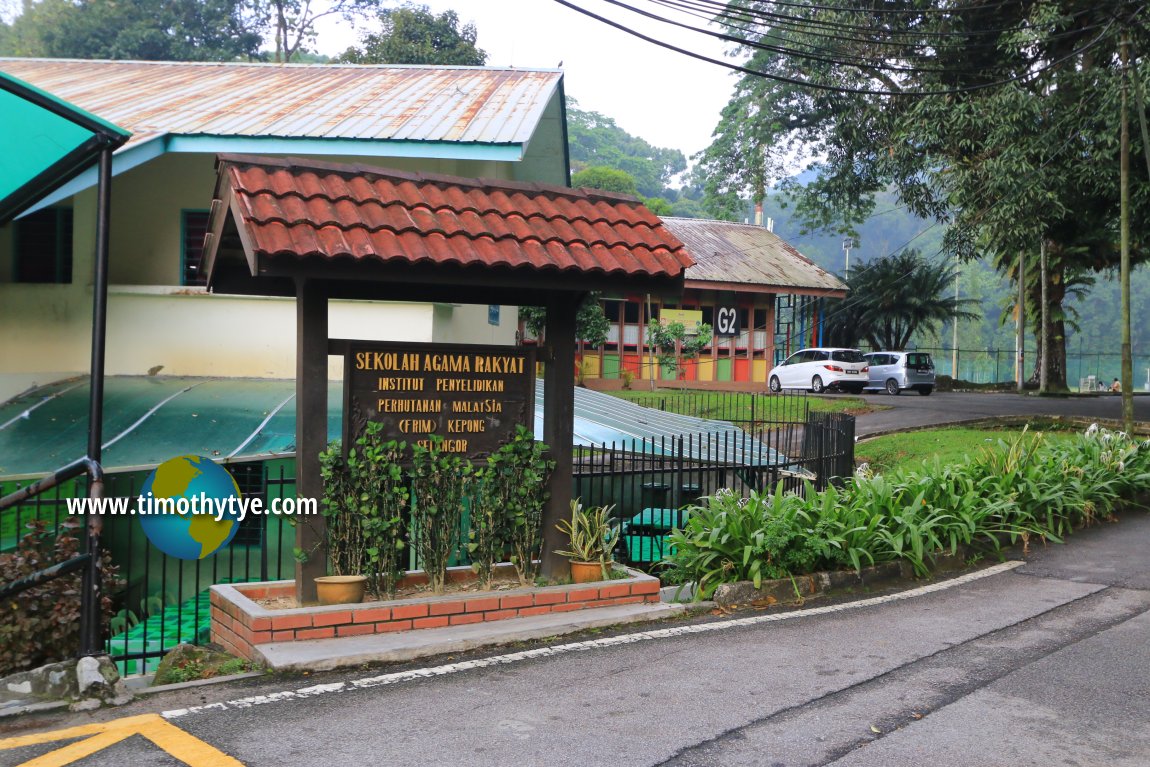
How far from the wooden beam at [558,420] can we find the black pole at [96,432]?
2.93 meters

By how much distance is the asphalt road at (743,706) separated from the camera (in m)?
4.63

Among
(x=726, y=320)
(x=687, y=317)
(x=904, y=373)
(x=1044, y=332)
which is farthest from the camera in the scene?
(x=726, y=320)

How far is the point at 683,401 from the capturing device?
26875 mm

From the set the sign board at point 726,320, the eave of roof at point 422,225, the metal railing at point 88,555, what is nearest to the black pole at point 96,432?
the metal railing at point 88,555

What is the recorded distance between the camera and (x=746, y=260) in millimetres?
36875

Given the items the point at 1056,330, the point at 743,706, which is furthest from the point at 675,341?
the point at 743,706

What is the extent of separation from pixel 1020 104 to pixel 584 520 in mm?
16970

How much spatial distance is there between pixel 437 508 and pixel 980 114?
18019 mm

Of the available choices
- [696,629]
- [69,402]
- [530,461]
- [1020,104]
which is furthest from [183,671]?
[1020,104]

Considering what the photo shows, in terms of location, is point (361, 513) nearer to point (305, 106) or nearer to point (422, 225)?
point (422, 225)

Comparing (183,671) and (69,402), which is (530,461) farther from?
(69,402)

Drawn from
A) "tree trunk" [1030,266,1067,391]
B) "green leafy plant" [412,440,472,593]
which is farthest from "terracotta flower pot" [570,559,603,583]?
"tree trunk" [1030,266,1067,391]

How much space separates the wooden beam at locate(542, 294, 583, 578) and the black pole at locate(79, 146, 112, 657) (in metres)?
2.93

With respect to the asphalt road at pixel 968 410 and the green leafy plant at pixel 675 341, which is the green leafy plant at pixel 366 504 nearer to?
the asphalt road at pixel 968 410
